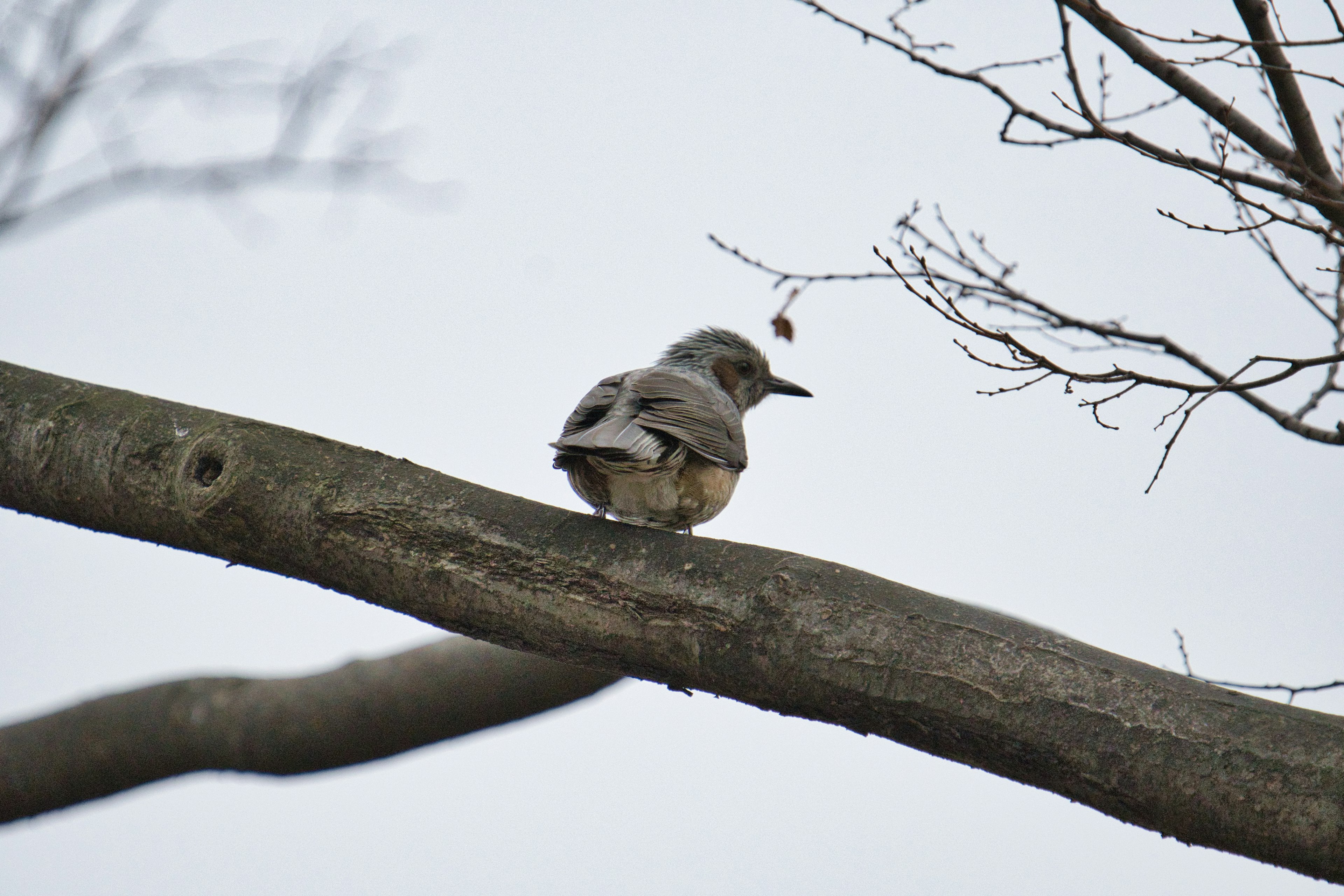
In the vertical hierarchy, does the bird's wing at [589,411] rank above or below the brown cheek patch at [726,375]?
below

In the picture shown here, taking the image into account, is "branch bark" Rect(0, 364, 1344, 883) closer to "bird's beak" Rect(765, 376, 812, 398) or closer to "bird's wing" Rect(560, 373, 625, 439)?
"bird's wing" Rect(560, 373, 625, 439)

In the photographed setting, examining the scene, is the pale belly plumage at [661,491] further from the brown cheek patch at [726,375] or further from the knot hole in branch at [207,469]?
the brown cheek patch at [726,375]

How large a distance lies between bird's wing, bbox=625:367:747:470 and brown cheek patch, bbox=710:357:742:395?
966 millimetres

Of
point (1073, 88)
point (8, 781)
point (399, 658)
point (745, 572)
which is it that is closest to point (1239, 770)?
point (745, 572)

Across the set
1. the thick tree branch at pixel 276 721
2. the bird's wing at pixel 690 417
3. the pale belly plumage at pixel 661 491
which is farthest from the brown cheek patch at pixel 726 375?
the thick tree branch at pixel 276 721

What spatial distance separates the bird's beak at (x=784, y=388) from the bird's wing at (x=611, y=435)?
64.6 inches

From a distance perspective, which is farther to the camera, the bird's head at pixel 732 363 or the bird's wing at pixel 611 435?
the bird's head at pixel 732 363

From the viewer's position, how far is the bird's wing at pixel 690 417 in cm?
391

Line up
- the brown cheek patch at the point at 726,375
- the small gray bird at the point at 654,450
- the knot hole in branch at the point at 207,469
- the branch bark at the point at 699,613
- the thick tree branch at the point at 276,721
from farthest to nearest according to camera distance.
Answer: the brown cheek patch at the point at 726,375, the thick tree branch at the point at 276,721, the small gray bird at the point at 654,450, the knot hole in branch at the point at 207,469, the branch bark at the point at 699,613

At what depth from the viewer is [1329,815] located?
7.51 ft

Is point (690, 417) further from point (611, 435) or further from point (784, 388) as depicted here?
point (784, 388)

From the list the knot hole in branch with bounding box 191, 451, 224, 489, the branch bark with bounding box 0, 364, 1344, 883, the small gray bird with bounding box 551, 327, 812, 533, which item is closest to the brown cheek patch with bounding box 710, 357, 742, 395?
the small gray bird with bounding box 551, 327, 812, 533

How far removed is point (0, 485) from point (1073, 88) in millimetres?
3627

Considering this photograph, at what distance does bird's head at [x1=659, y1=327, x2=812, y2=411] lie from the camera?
5.67 m
